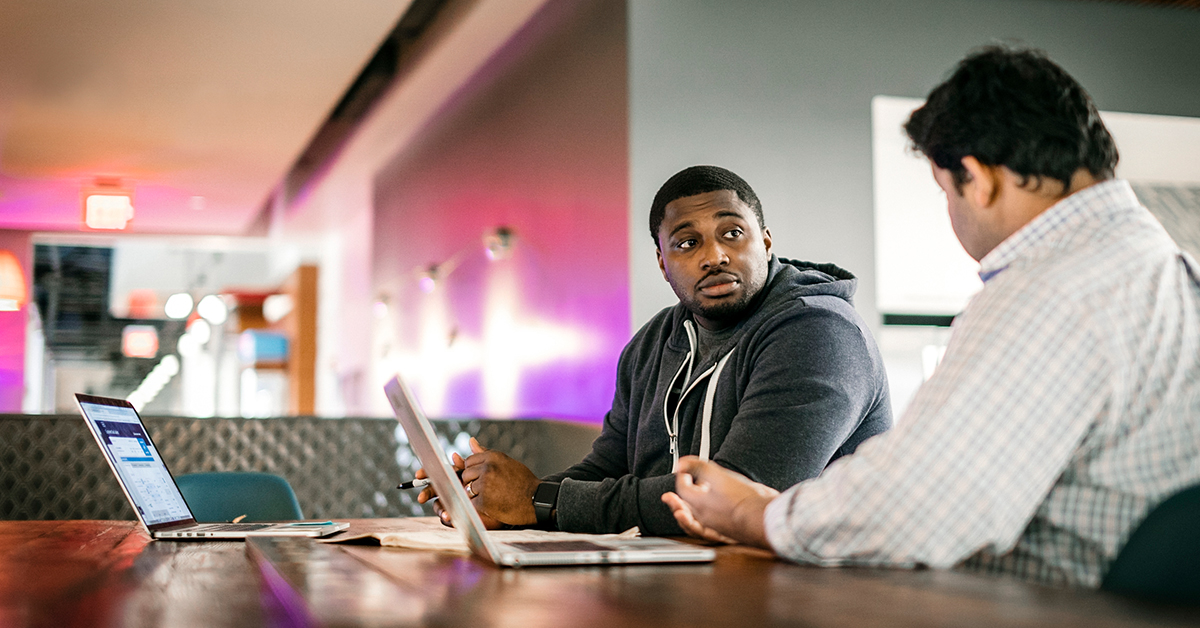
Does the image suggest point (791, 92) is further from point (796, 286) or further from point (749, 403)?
point (749, 403)

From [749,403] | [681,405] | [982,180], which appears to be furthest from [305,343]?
[982,180]

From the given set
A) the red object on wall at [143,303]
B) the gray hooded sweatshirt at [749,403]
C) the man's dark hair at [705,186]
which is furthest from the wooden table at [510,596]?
the red object on wall at [143,303]

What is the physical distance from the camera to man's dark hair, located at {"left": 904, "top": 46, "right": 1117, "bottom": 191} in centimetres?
112

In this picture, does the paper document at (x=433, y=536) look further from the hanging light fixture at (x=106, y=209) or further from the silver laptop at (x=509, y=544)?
the hanging light fixture at (x=106, y=209)

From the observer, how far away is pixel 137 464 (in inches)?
67.7

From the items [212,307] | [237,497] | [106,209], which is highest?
[106,209]

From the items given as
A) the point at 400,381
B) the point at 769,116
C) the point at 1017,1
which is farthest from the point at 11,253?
the point at 400,381

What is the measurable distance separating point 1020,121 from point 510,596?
30.0 inches

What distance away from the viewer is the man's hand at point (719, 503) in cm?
117

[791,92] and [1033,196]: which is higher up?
[791,92]

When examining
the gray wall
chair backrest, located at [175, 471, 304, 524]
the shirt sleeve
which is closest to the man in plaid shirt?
the shirt sleeve

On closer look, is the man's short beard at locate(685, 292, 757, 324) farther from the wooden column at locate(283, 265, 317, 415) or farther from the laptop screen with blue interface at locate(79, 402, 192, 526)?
the wooden column at locate(283, 265, 317, 415)

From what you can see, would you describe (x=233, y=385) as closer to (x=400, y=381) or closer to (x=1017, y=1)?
(x=1017, y=1)

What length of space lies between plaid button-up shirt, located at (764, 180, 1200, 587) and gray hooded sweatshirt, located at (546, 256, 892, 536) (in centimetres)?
45
